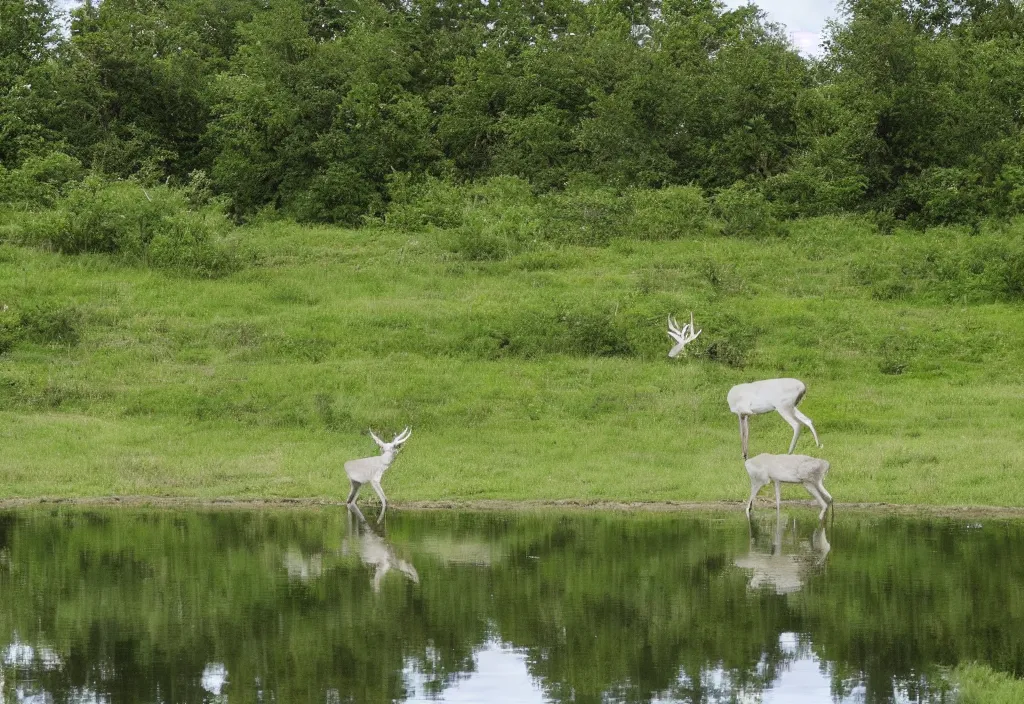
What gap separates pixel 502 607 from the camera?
1288 cm

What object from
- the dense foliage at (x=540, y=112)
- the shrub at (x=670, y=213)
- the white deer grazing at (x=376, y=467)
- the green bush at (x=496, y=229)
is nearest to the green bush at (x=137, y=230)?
the dense foliage at (x=540, y=112)

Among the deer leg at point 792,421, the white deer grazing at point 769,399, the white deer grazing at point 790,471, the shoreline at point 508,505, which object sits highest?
the white deer grazing at point 769,399

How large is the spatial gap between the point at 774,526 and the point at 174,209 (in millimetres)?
19819

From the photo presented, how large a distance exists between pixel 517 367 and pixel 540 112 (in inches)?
753

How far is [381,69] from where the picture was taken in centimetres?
4278

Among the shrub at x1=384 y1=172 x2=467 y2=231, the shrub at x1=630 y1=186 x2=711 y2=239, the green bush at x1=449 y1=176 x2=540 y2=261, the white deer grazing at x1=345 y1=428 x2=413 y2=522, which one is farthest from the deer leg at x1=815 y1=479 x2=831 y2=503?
the shrub at x1=384 y1=172 x2=467 y2=231

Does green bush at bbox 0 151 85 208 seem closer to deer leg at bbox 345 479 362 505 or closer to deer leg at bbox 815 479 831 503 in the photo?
deer leg at bbox 345 479 362 505

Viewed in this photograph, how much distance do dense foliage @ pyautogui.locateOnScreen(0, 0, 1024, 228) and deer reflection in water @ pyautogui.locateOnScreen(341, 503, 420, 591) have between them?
57.3ft

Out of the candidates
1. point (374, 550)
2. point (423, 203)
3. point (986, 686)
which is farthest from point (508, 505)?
point (423, 203)

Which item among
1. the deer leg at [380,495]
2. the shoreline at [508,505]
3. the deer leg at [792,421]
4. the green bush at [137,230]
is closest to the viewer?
the deer leg at [380,495]

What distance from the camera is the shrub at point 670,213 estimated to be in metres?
35.3

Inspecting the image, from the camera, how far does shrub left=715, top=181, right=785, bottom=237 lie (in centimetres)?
3562

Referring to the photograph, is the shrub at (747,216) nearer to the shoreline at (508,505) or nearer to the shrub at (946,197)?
the shrub at (946,197)

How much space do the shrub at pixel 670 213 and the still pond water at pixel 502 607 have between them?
18.2 metres
